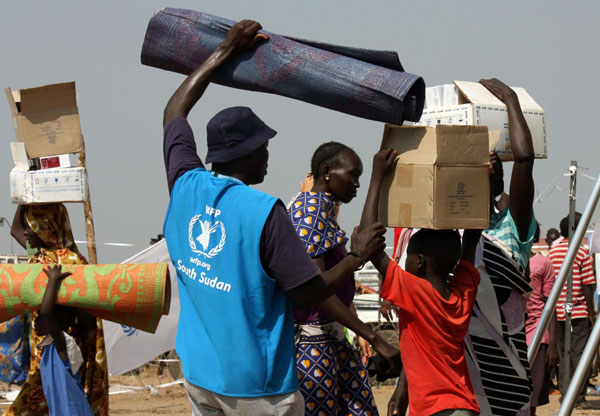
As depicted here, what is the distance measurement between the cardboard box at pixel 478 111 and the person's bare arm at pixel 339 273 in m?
0.89

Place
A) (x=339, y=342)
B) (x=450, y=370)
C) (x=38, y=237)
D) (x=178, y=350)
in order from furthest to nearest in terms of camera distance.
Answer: (x=38, y=237) < (x=339, y=342) < (x=450, y=370) < (x=178, y=350)

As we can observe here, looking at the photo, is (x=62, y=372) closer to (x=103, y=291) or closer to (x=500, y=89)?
(x=103, y=291)

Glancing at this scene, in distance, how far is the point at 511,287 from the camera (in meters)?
4.58

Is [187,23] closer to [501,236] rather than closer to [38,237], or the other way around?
[501,236]

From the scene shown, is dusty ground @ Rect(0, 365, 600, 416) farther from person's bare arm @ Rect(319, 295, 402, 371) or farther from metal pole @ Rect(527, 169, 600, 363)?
person's bare arm @ Rect(319, 295, 402, 371)

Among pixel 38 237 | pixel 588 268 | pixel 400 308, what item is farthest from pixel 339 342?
pixel 588 268

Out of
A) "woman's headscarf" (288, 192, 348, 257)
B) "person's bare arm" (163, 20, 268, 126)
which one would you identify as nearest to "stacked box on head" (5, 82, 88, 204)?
"woman's headscarf" (288, 192, 348, 257)

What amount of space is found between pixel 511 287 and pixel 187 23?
83.4 inches

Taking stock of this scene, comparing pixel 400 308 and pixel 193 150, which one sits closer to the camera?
pixel 193 150

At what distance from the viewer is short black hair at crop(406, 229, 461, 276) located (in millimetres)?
4070

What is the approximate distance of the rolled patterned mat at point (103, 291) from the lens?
459 cm

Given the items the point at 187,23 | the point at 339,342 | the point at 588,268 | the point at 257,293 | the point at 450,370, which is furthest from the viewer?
the point at 588,268

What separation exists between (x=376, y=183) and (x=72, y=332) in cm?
253

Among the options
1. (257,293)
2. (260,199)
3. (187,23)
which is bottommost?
(257,293)
